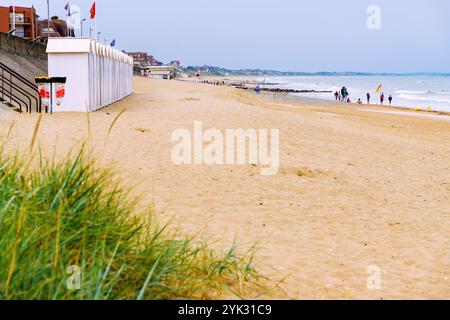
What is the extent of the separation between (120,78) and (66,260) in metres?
28.5

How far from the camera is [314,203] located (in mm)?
9727

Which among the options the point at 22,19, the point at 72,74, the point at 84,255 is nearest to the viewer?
the point at 84,255

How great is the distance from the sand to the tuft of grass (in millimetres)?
520

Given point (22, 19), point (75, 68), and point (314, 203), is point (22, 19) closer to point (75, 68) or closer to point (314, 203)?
point (75, 68)

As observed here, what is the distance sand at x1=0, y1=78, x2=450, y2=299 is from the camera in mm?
6285

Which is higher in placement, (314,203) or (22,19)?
(22,19)

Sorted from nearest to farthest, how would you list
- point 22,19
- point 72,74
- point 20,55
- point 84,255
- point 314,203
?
point 84,255 < point 314,203 < point 72,74 < point 20,55 < point 22,19

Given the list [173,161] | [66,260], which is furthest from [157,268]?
[173,161]

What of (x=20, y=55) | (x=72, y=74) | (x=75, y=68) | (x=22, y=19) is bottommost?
(x=72, y=74)

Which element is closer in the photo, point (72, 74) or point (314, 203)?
point (314, 203)

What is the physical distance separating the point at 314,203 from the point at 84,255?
611 cm

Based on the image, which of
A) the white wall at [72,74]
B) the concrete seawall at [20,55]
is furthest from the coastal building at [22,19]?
the white wall at [72,74]

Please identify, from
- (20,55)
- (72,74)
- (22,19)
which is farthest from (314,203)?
(22,19)
